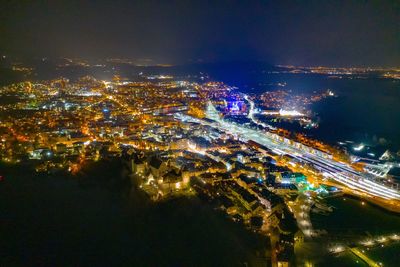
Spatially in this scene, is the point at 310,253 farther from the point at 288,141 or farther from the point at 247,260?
the point at 288,141

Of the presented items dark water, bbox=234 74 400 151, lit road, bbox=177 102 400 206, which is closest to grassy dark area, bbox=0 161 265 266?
lit road, bbox=177 102 400 206

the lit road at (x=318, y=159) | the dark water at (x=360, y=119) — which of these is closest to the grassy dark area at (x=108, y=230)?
the lit road at (x=318, y=159)

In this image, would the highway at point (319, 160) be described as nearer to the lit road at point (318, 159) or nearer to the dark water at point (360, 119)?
the lit road at point (318, 159)

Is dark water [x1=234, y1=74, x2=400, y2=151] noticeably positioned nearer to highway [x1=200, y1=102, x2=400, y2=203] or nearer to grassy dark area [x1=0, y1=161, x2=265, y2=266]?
highway [x1=200, y1=102, x2=400, y2=203]

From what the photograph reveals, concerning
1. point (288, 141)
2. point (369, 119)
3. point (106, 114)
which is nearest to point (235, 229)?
point (288, 141)

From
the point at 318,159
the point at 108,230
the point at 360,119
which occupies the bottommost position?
the point at 360,119

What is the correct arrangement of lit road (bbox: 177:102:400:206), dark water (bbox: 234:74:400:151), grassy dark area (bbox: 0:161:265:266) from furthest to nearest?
dark water (bbox: 234:74:400:151) → lit road (bbox: 177:102:400:206) → grassy dark area (bbox: 0:161:265:266)

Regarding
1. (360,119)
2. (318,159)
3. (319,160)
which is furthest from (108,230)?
(360,119)

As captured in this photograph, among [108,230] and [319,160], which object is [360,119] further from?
[108,230]
